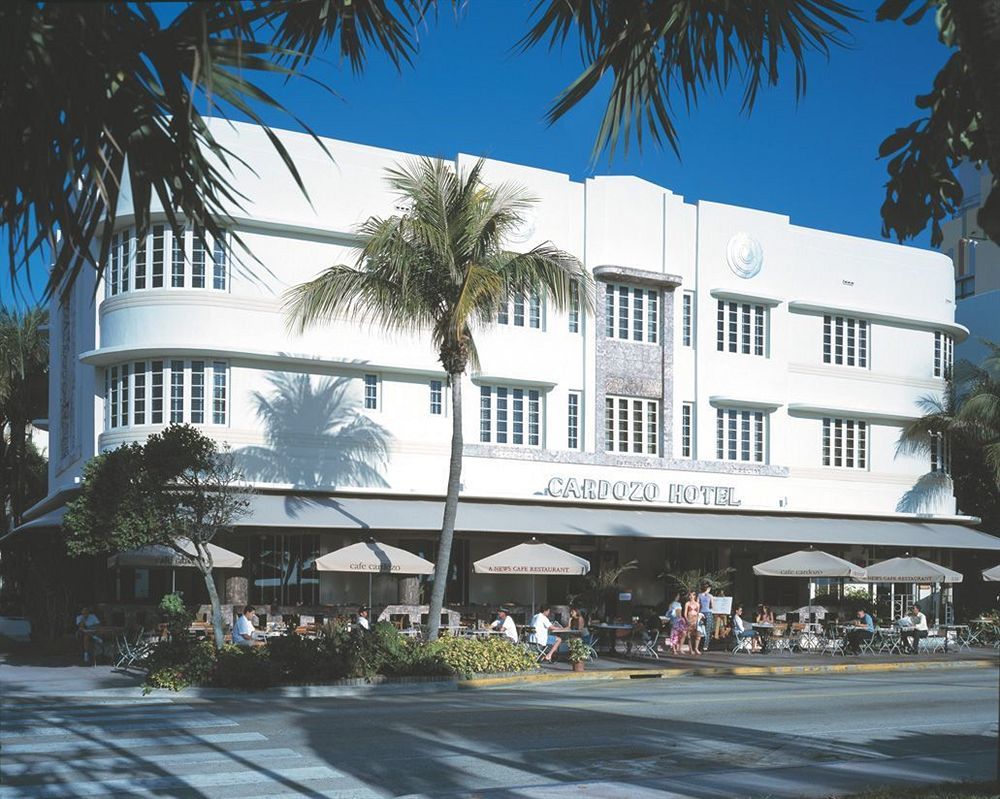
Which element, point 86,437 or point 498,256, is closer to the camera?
point 498,256

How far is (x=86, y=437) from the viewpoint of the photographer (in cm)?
3180

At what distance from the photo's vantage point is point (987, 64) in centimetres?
519

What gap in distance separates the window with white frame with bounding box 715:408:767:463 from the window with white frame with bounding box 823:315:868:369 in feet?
11.0

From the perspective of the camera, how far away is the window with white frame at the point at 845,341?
39406 mm

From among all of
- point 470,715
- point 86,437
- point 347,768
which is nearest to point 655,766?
point 347,768

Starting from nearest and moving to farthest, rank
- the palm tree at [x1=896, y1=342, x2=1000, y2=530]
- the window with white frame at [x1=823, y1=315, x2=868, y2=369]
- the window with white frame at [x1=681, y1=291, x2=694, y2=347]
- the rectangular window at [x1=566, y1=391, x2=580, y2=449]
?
the rectangular window at [x1=566, y1=391, x2=580, y2=449], the window with white frame at [x1=681, y1=291, x2=694, y2=347], the palm tree at [x1=896, y1=342, x2=1000, y2=530], the window with white frame at [x1=823, y1=315, x2=868, y2=369]

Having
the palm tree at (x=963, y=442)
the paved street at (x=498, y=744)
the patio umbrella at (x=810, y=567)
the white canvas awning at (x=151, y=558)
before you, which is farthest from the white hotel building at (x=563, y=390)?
the paved street at (x=498, y=744)

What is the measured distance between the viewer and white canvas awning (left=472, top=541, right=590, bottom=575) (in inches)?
1163

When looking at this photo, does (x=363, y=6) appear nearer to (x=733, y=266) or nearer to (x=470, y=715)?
(x=470, y=715)

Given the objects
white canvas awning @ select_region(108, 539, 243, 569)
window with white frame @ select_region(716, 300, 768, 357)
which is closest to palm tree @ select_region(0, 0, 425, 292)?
white canvas awning @ select_region(108, 539, 243, 569)

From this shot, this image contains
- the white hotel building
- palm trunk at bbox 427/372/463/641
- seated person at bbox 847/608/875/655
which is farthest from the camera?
seated person at bbox 847/608/875/655

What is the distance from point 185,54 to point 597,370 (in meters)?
30.4

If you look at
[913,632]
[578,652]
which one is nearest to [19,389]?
[578,652]

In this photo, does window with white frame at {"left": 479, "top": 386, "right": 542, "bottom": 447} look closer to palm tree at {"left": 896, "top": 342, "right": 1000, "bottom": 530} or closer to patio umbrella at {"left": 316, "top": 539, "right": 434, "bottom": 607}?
patio umbrella at {"left": 316, "top": 539, "right": 434, "bottom": 607}
